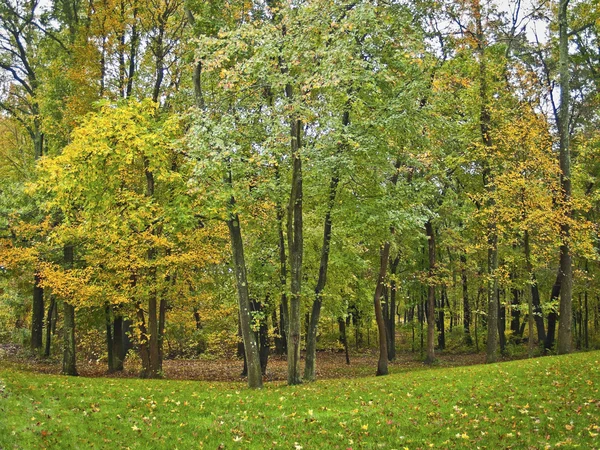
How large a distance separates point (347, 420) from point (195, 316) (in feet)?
69.6

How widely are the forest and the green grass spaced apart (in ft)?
11.0

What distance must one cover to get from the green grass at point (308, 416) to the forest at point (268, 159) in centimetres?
336

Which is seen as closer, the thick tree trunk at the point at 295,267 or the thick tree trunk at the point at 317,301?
the thick tree trunk at the point at 295,267

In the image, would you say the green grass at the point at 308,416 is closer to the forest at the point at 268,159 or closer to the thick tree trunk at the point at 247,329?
the thick tree trunk at the point at 247,329

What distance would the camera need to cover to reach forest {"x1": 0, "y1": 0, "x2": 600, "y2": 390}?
1298 centimetres

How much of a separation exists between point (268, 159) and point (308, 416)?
600cm

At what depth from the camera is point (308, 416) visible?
31.4ft

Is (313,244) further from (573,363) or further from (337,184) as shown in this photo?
(573,363)

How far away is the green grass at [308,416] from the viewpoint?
7.88 m

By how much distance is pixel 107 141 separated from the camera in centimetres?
1353

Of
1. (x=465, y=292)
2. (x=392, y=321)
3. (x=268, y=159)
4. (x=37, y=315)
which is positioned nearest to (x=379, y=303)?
(x=268, y=159)

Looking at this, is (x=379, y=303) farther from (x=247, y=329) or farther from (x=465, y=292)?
(x=465, y=292)

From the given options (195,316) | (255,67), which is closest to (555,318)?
(195,316)

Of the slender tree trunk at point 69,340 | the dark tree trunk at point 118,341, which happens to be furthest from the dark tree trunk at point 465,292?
the slender tree trunk at point 69,340
